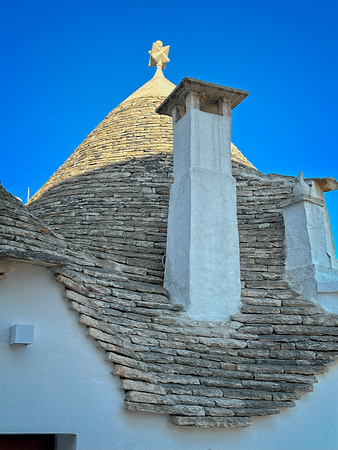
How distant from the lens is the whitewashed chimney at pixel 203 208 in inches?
322

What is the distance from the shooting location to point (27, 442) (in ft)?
20.7

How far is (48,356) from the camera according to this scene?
6.01 m

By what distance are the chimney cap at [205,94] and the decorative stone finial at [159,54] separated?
22.9ft

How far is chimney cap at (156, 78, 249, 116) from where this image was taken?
926 centimetres

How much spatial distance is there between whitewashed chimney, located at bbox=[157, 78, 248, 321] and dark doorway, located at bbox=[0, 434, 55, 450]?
260cm

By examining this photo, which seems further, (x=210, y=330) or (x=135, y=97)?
(x=135, y=97)

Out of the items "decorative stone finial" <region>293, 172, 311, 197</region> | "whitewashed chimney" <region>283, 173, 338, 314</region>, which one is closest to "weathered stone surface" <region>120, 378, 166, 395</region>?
"whitewashed chimney" <region>283, 173, 338, 314</region>

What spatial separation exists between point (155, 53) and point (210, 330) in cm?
1073

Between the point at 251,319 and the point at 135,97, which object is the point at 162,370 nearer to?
the point at 251,319

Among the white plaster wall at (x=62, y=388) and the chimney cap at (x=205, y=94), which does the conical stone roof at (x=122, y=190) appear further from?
the chimney cap at (x=205, y=94)

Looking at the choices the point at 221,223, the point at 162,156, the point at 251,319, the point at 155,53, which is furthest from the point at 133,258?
the point at 155,53

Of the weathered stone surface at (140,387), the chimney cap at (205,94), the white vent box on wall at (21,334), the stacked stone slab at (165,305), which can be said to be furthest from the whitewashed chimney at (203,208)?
the white vent box on wall at (21,334)

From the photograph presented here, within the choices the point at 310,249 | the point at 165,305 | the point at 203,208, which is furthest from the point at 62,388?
the point at 310,249

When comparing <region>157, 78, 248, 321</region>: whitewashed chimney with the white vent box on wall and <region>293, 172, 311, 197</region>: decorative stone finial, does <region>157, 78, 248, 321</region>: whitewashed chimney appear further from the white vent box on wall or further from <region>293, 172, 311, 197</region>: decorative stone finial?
the white vent box on wall
